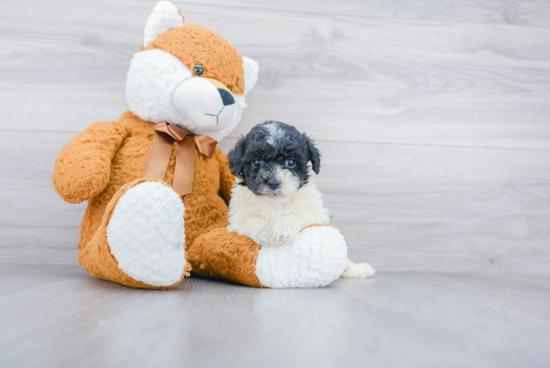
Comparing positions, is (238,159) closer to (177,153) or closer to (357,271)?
(177,153)

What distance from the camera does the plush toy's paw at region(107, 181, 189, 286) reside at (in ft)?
2.43

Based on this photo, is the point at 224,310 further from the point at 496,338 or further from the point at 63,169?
the point at 63,169

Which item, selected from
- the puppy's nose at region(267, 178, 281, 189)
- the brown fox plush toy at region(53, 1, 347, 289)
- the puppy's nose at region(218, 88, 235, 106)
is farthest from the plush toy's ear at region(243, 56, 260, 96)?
the puppy's nose at region(267, 178, 281, 189)

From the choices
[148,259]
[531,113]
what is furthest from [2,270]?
[531,113]

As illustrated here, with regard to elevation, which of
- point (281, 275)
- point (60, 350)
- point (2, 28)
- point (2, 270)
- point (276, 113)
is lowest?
point (2, 270)

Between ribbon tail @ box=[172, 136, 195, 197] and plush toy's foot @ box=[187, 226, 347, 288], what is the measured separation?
8.7 inches

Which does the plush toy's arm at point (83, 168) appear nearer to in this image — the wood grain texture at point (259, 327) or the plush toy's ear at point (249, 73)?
the wood grain texture at point (259, 327)

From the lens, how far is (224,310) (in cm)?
67

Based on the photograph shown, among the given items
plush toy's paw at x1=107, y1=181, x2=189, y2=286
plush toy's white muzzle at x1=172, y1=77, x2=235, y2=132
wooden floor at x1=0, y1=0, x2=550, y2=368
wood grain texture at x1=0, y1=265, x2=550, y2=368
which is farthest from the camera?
wooden floor at x1=0, y1=0, x2=550, y2=368

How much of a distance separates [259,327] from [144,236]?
295mm

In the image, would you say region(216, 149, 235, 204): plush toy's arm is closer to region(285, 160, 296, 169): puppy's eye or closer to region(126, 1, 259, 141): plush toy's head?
region(126, 1, 259, 141): plush toy's head

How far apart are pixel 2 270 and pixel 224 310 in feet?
2.66

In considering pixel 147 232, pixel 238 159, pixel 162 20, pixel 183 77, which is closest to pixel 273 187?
pixel 238 159

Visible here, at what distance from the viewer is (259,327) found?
0.59m
